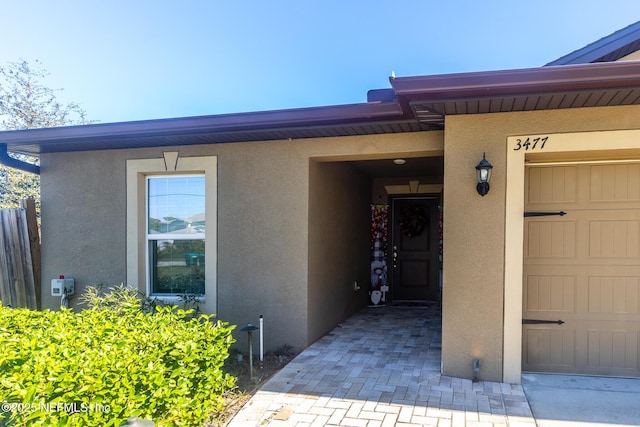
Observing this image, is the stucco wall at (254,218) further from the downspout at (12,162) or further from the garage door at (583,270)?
the garage door at (583,270)

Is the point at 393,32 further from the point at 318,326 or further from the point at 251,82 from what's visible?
the point at 318,326

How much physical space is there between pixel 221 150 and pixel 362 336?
3.14 m

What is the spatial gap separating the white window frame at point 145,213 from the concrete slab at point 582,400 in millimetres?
3732

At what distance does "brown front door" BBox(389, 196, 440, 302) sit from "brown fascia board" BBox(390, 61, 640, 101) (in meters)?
4.88

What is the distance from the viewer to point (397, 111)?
3.86 m

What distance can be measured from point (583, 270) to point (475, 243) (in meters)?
1.18

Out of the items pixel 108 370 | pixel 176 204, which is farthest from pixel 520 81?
pixel 176 204

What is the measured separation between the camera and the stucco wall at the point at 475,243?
3.70 metres

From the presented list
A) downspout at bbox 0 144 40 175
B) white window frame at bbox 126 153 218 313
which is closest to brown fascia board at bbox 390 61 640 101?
white window frame at bbox 126 153 218 313

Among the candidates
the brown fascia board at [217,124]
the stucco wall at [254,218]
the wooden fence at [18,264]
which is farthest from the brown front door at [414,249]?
the wooden fence at [18,264]

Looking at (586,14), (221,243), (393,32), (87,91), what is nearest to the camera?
(221,243)

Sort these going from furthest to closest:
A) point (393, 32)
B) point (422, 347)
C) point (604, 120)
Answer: point (393, 32)
point (422, 347)
point (604, 120)

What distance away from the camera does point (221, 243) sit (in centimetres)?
511

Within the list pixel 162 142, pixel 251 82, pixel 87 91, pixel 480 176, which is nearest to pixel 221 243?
pixel 162 142
